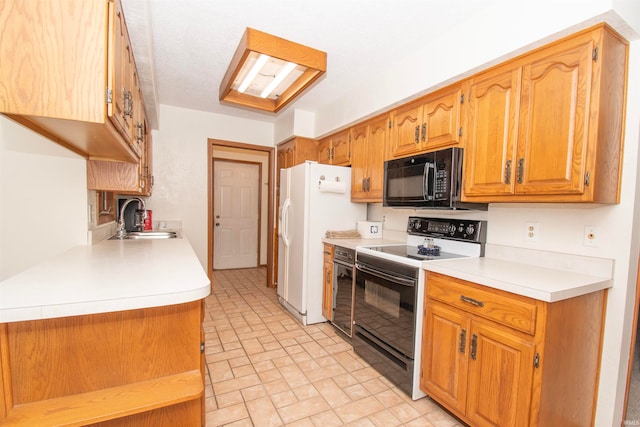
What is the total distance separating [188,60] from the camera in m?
2.45

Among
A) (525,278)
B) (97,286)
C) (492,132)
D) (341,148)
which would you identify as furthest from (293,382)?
(341,148)

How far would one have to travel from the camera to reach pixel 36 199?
1.83 meters

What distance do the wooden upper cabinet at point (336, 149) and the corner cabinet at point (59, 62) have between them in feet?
7.56

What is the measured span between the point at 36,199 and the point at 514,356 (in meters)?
2.82

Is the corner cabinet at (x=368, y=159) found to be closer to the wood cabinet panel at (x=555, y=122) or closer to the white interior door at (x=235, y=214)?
the wood cabinet panel at (x=555, y=122)

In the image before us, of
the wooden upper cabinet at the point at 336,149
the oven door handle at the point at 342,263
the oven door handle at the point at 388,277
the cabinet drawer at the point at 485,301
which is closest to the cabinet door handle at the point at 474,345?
the cabinet drawer at the point at 485,301

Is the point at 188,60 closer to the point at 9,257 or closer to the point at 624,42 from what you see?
the point at 9,257

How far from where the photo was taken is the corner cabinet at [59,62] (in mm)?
968

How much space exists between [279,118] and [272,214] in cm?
136

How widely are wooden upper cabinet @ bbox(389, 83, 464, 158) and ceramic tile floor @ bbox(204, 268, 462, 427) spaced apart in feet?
5.64

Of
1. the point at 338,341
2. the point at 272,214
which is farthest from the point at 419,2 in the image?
the point at 272,214

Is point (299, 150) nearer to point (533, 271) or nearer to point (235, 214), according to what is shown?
point (235, 214)

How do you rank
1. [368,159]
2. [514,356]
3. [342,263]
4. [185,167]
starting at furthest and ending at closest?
[185,167], [368,159], [342,263], [514,356]

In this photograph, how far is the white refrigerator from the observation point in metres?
2.94
